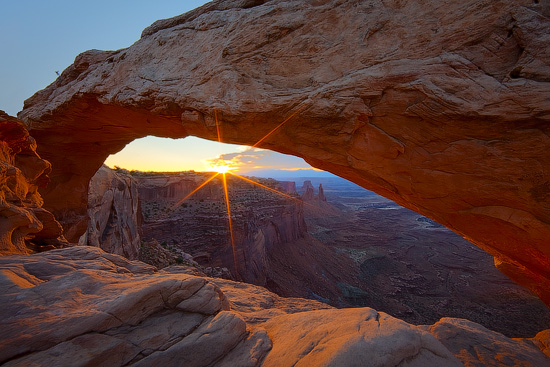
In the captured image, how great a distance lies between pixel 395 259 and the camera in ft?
107

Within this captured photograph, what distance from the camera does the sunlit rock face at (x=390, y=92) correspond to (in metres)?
3.64

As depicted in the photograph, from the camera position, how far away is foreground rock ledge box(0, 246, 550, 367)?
2.33 meters

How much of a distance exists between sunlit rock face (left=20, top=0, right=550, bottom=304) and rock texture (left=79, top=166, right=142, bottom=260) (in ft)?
23.7

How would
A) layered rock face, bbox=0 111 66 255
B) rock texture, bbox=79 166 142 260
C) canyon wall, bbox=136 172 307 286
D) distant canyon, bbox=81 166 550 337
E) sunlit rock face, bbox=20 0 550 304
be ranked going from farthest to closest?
canyon wall, bbox=136 172 307 286 → distant canyon, bbox=81 166 550 337 → rock texture, bbox=79 166 142 260 → layered rock face, bbox=0 111 66 255 → sunlit rock face, bbox=20 0 550 304

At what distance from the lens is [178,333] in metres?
2.78

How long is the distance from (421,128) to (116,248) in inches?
583

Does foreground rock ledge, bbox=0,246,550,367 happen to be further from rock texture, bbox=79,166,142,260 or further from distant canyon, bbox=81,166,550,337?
distant canyon, bbox=81,166,550,337

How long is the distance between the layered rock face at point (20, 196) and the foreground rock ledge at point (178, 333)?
1.57 m

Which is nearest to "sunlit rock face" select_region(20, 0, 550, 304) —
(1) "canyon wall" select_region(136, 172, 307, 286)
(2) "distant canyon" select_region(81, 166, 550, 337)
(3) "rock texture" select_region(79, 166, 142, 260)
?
(3) "rock texture" select_region(79, 166, 142, 260)

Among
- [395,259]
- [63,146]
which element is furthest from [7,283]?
[395,259]

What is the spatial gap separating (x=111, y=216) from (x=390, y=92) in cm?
1486

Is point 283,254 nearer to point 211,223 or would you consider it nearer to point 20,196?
point 211,223

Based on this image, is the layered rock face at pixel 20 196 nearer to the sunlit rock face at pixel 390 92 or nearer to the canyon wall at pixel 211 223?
the sunlit rock face at pixel 390 92

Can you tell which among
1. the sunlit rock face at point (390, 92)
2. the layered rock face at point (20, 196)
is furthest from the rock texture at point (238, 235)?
the sunlit rock face at point (390, 92)
